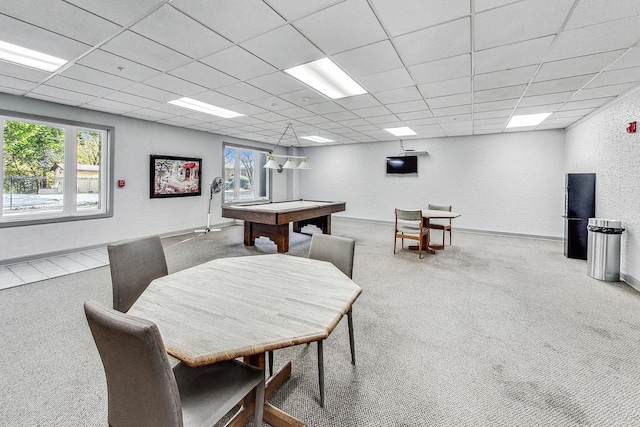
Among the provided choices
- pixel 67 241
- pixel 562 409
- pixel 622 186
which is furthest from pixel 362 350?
pixel 67 241

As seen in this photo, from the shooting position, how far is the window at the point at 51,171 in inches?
174

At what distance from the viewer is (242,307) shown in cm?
139

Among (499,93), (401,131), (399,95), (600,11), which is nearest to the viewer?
(600,11)

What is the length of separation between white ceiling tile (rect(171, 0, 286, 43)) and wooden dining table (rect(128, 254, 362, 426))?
1980 mm

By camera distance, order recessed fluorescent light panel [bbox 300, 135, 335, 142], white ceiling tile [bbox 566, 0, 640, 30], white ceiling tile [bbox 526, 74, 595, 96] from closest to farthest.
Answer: white ceiling tile [bbox 566, 0, 640, 30], white ceiling tile [bbox 526, 74, 595, 96], recessed fluorescent light panel [bbox 300, 135, 335, 142]

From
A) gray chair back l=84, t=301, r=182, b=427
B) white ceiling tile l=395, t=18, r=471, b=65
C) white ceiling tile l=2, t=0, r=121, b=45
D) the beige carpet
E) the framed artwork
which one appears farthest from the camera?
the framed artwork

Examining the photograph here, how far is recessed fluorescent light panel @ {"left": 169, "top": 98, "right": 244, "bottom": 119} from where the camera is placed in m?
4.64

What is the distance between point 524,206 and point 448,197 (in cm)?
174

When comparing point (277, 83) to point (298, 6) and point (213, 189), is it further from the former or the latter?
point (213, 189)

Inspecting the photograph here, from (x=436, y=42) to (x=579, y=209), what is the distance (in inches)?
170

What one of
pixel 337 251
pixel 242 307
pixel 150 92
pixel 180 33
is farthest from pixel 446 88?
pixel 150 92

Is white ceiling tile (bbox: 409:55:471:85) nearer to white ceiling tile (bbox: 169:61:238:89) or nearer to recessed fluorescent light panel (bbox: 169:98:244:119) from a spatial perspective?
white ceiling tile (bbox: 169:61:238:89)

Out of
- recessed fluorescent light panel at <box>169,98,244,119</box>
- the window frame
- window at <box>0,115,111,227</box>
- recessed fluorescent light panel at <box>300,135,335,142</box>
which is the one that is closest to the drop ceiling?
recessed fluorescent light panel at <box>169,98,244,119</box>

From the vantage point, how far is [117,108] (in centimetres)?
500
